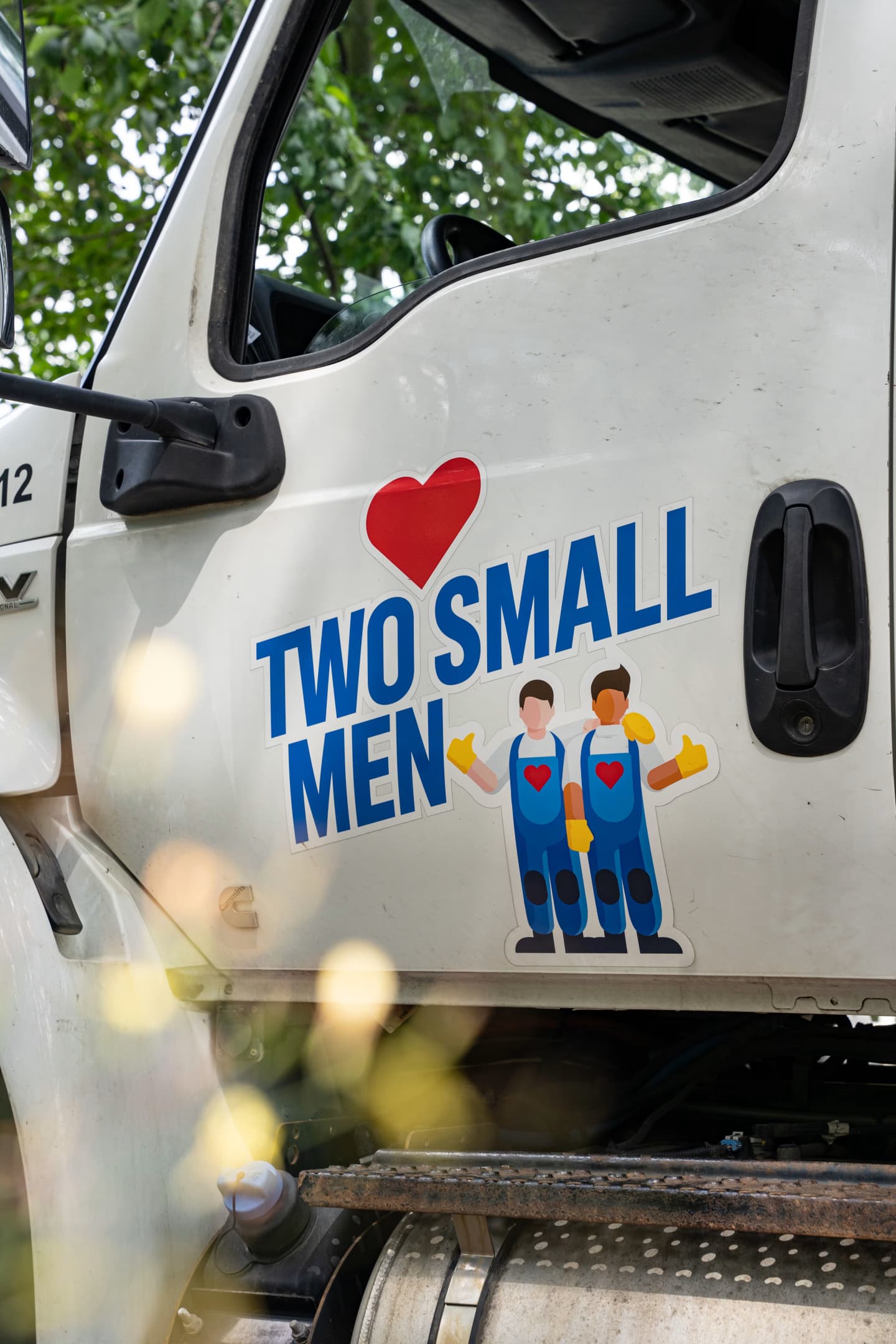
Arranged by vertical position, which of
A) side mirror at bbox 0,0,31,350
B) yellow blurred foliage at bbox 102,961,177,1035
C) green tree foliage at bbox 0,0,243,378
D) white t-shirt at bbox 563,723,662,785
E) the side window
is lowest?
yellow blurred foliage at bbox 102,961,177,1035

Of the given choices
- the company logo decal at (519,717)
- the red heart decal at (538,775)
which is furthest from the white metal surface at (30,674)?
the red heart decal at (538,775)

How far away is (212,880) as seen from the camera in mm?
1983

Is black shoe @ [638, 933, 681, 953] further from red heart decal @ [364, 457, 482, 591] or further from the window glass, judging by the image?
the window glass

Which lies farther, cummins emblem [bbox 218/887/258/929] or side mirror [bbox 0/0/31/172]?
cummins emblem [bbox 218/887/258/929]

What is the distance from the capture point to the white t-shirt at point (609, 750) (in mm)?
1616

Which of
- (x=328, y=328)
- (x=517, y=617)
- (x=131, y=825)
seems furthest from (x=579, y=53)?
(x=131, y=825)

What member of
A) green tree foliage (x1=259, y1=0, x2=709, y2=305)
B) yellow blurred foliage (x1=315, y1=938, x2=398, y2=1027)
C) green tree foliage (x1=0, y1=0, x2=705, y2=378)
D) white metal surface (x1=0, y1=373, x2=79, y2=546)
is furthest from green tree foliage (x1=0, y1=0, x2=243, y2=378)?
yellow blurred foliage (x1=315, y1=938, x2=398, y2=1027)

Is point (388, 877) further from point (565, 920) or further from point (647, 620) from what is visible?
point (647, 620)

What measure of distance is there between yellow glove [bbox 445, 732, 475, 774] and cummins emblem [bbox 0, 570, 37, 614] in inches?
31.2

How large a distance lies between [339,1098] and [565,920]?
2.10 feet

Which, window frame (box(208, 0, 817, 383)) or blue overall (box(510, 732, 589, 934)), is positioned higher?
window frame (box(208, 0, 817, 383))

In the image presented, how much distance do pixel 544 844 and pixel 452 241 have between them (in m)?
1.13

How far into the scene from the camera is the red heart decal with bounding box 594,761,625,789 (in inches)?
64.3

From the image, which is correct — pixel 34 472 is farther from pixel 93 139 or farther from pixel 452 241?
pixel 93 139
